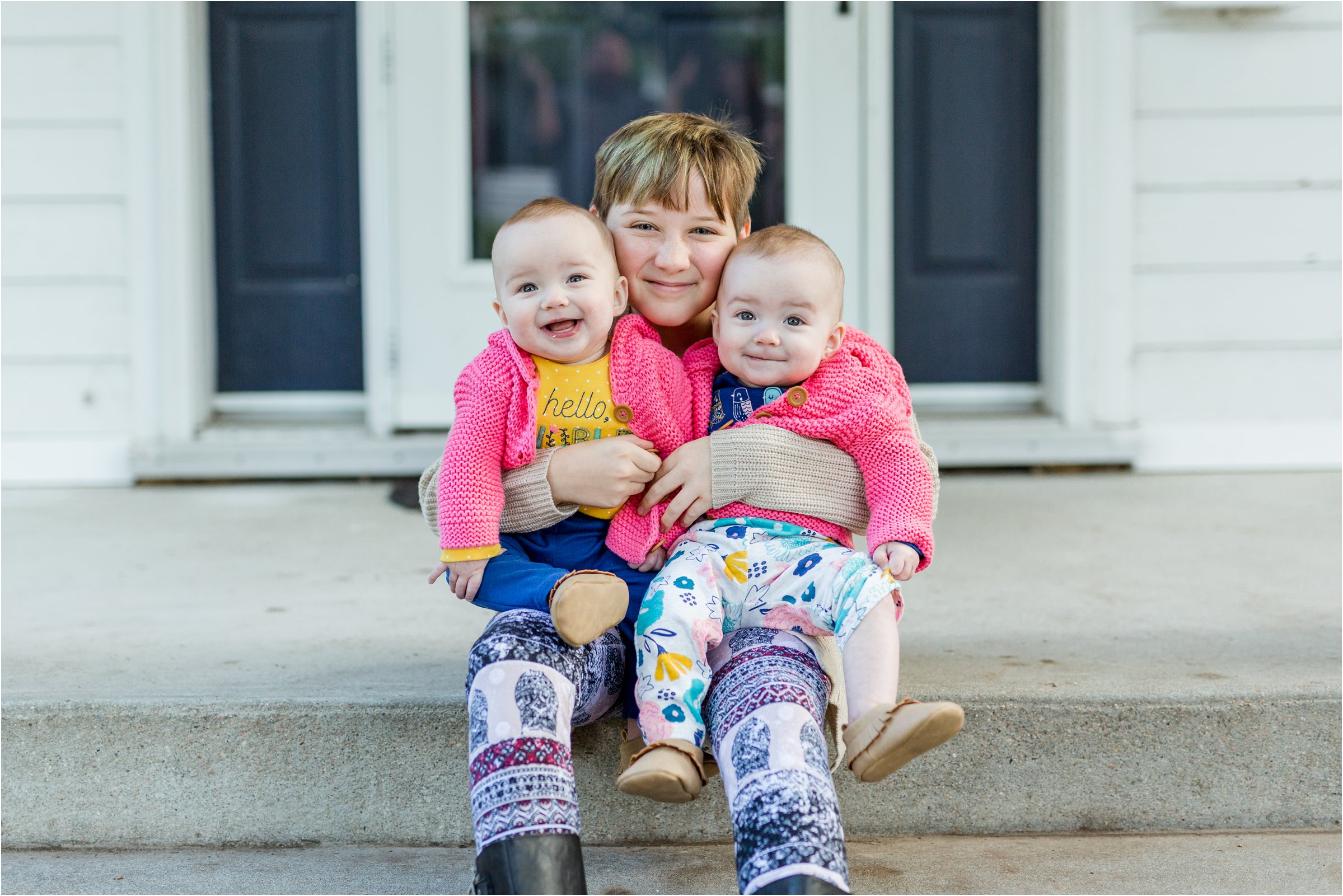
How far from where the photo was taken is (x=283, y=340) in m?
3.58

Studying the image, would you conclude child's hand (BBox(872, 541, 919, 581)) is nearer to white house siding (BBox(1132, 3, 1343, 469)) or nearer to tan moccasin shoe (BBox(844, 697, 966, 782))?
tan moccasin shoe (BBox(844, 697, 966, 782))

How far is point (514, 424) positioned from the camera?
4.90 ft

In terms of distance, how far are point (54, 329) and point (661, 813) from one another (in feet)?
8.63

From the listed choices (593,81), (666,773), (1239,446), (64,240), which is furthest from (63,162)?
(1239,446)

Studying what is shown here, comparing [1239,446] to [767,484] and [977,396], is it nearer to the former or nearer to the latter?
[977,396]

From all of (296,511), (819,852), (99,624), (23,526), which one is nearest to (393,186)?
(296,511)

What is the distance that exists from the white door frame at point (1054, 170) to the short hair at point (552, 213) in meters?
2.02

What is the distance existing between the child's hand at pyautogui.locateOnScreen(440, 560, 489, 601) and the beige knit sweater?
0.08 m

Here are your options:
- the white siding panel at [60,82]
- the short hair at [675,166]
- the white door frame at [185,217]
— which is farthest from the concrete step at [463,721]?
the white siding panel at [60,82]

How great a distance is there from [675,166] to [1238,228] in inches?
96.9

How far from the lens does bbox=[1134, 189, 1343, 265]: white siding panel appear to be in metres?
3.40

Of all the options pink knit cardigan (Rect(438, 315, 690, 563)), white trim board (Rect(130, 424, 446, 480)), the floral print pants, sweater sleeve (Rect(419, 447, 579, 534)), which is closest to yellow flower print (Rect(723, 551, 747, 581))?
the floral print pants

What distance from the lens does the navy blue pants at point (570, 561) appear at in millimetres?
1458

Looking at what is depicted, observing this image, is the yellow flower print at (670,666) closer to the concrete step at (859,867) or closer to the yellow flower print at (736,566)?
the yellow flower print at (736,566)
